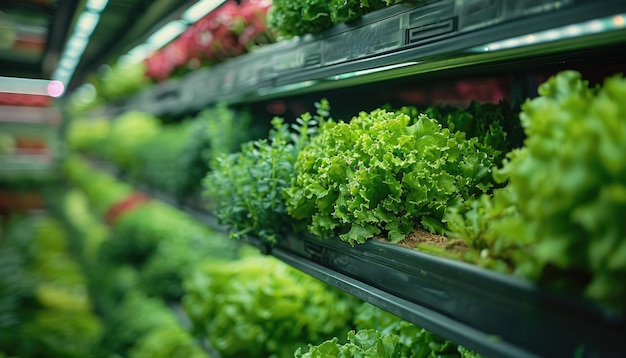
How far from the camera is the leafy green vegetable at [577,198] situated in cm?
53

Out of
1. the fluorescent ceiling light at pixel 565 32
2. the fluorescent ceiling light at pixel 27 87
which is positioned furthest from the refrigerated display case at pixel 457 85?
the fluorescent ceiling light at pixel 27 87

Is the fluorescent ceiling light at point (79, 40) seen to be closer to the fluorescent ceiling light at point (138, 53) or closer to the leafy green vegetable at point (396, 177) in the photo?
the fluorescent ceiling light at point (138, 53)

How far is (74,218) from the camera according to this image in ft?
20.5

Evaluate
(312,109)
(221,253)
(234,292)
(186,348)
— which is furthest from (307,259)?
(221,253)

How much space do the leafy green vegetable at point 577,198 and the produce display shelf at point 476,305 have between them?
0.10 ft

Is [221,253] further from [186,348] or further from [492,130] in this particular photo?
[492,130]

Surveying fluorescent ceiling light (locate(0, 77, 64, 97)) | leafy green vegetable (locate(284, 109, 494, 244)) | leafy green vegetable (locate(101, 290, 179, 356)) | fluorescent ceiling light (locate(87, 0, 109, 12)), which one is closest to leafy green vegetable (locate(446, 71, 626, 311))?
leafy green vegetable (locate(284, 109, 494, 244))

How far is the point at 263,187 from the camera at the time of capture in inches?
59.1

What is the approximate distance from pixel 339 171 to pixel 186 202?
66.9 inches

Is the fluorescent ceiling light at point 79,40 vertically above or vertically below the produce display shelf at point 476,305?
above

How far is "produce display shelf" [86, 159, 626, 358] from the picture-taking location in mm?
613

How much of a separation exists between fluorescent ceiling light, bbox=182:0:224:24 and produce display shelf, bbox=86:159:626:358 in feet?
5.17

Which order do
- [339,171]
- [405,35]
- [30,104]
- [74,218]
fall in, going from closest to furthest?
1. [405,35]
2. [339,171]
3. [74,218]
4. [30,104]

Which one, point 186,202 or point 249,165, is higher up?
point 249,165
